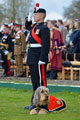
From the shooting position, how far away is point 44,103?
321 inches

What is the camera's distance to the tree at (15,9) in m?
43.5

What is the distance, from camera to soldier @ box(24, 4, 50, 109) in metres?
8.92

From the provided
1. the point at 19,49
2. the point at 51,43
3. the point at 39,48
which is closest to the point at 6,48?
the point at 19,49

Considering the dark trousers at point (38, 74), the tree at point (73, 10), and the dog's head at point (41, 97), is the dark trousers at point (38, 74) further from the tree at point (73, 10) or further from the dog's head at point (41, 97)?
the tree at point (73, 10)

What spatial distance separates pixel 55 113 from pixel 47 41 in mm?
1470

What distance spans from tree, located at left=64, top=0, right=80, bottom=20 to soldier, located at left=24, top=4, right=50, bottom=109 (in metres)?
41.3

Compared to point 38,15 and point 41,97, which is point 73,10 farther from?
point 41,97

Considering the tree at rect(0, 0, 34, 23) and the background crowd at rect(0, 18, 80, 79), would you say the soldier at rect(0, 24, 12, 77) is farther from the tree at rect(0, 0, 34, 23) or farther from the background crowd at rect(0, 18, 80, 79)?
the tree at rect(0, 0, 34, 23)

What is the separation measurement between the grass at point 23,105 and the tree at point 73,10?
125 feet

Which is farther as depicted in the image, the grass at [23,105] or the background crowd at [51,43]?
the background crowd at [51,43]

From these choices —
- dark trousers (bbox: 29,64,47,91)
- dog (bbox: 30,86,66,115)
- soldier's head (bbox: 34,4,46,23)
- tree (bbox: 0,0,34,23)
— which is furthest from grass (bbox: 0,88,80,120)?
tree (bbox: 0,0,34,23)

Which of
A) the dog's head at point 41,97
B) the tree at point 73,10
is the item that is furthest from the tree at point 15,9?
the dog's head at point 41,97

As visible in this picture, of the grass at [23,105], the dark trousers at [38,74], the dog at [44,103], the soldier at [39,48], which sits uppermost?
the soldier at [39,48]

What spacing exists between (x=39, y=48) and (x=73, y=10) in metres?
43.2
